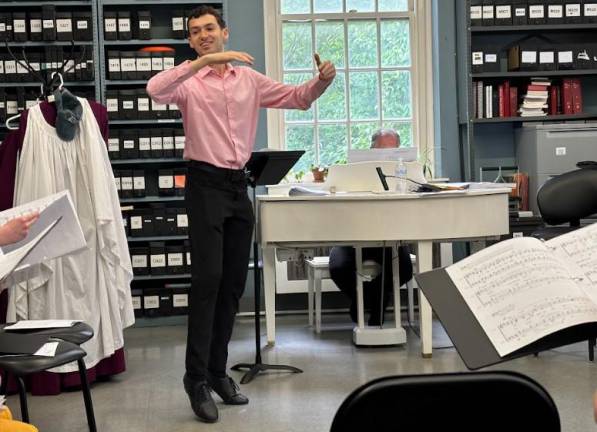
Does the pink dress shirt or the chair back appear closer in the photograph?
the pink dress shirt

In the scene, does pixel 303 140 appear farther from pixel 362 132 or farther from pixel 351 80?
pixel 351 80

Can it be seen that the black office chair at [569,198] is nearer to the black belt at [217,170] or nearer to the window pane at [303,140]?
the black belt at [217,170]

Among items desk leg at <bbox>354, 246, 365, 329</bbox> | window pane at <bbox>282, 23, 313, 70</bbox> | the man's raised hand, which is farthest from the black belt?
window pane at <bbox>282, 23, 313, 70</bbox>

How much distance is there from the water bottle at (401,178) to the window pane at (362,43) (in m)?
2.04

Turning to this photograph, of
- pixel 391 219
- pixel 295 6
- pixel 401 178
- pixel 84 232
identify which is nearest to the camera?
pixel 84 232

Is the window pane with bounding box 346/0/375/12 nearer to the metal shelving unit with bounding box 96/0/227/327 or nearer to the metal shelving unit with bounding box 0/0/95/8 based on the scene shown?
the metal shelving unit with bounding box 96/0/227/327

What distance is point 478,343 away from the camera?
1474mm

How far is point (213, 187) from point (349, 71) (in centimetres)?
357

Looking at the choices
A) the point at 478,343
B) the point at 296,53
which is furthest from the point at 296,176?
the point at 478,343

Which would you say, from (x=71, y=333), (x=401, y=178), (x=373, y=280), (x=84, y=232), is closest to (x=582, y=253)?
(x=71, y=333)

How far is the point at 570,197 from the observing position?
4.93 metres

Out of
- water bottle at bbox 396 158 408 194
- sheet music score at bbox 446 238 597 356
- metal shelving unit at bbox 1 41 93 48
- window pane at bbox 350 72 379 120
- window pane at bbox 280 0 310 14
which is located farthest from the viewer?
window pane at bbox 350 72 379 120

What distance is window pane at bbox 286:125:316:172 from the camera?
23.3 feet

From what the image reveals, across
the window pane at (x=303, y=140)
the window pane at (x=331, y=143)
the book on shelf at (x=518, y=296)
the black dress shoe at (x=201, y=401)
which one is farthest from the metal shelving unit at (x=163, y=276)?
the book on shelf at (x=518, y=296)
